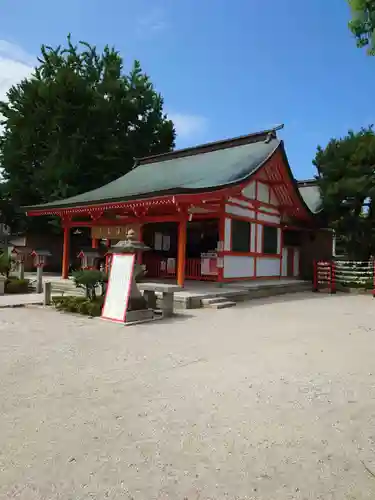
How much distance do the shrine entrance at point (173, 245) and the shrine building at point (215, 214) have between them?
0.13 feet

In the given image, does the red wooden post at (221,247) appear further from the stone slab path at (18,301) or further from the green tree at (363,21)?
the green tree at (363,21)

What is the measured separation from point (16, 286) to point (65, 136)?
13.4 m

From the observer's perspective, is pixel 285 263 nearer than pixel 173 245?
No

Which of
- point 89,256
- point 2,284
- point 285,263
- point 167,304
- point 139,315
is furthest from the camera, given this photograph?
point 285,263

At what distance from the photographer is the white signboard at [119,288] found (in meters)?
7.16

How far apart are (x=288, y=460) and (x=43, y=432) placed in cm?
176

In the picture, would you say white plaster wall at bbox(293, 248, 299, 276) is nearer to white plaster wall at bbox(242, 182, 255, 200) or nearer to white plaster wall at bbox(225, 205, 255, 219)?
white plaster wall at bbox(225, 205, 255, 219)

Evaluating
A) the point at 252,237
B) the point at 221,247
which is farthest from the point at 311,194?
the point at 221,247

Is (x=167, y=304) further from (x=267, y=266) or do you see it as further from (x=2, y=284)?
(x=267, y=266)

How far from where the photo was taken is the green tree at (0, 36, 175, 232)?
71.2 ft

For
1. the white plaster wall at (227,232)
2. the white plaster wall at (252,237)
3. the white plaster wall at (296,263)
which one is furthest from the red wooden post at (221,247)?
the white plaster wall at (296,263)

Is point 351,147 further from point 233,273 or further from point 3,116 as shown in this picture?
point 3,116

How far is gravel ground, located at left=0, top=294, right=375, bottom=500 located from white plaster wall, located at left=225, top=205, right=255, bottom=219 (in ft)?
23.1

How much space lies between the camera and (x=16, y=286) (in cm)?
1174
